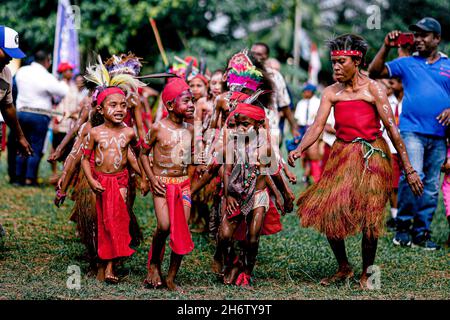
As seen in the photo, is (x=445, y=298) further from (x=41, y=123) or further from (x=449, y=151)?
(x=41, y=123)

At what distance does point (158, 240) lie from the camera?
565 centimetres

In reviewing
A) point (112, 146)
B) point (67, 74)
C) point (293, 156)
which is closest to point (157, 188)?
point (112, 146)

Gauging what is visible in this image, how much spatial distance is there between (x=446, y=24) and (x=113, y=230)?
26.1 m

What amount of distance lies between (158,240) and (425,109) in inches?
142

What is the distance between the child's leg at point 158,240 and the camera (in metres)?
5.61

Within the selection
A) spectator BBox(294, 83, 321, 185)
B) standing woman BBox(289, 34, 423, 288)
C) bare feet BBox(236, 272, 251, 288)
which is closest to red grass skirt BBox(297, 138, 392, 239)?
standing woman BBox(289, 34, 423, 288)

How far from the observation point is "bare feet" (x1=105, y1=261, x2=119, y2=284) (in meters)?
5.72

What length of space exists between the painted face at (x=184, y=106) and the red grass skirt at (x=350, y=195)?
1331mm

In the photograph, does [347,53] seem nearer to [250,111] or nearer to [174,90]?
[250,111]

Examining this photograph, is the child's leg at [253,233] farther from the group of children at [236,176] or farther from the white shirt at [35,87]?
the white shirt at [35,87]

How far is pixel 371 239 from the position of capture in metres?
5.79

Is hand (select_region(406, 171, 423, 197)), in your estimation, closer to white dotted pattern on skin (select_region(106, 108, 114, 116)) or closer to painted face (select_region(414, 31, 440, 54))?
painted face (select_region(414, 31, 440, 54))

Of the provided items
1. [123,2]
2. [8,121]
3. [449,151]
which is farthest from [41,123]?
[123,2]
